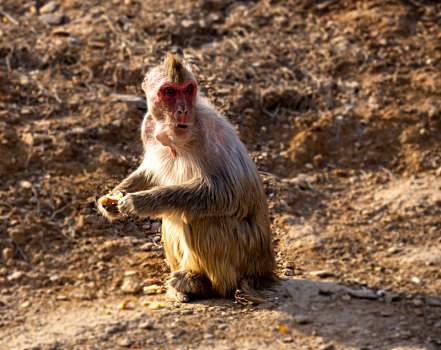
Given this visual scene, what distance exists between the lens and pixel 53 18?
9.06 m

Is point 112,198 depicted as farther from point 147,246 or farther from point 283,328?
point 283,328

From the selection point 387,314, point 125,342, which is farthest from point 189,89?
point 387,314

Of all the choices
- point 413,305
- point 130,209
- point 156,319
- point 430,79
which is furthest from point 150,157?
point 430,79

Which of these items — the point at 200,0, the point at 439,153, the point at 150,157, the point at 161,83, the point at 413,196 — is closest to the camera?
the point at 161,83

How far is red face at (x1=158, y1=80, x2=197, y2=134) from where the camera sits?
200 inches

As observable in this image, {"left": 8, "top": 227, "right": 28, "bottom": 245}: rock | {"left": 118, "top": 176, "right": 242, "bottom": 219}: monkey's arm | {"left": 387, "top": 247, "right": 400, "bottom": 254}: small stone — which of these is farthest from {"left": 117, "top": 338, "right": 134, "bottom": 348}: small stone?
{"left": 387, "top": 247, "right": 400, "bottom": 254}: small stone

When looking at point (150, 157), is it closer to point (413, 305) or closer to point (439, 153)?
point (413, 305)

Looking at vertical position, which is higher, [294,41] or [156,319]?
[294,41]

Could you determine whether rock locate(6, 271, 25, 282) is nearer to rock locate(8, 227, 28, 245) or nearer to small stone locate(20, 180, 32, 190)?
rock locate(8, 227, 28, 245)

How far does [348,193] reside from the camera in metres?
7.57

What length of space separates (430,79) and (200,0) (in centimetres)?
339

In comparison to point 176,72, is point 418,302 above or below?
below

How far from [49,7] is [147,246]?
450 cm

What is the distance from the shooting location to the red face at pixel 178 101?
5.08m
